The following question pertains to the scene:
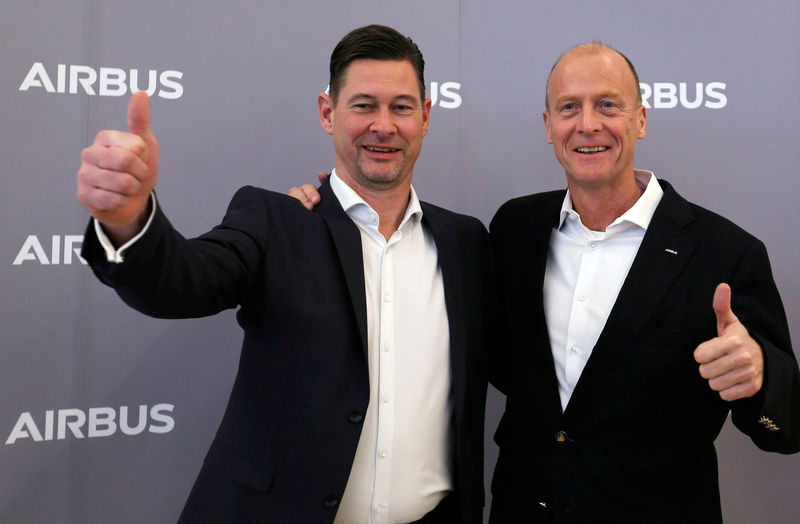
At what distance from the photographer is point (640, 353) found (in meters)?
1.79

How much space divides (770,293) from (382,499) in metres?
1.12

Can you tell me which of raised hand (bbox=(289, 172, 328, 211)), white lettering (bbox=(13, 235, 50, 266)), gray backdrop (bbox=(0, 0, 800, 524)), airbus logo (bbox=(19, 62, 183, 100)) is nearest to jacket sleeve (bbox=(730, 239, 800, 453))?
gray backdrop (bbox=(0, 0, 800, 524))

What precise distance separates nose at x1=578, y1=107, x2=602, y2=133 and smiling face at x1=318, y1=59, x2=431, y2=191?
0.46 meters

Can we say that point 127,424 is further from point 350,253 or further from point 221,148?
point 350,253

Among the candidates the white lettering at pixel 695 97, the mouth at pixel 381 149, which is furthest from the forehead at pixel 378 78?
the white lettering at pixel 695 97

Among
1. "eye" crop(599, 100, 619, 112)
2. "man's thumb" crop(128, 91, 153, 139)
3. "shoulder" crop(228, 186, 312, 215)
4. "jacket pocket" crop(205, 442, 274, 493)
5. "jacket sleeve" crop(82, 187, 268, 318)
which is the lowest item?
"jacket pocket" crop(205, 442, 274, 493)

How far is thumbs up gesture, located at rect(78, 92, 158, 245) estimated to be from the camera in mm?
1146

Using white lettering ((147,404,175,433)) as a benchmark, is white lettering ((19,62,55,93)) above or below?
above

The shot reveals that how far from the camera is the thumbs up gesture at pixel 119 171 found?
1146 millimetres

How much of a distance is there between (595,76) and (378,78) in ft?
2.02

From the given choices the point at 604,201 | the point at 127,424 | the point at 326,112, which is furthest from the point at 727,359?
the point at 127,424

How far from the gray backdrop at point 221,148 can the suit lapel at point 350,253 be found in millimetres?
598

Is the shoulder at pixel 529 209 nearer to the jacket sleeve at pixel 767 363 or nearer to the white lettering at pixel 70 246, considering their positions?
the jacket sleeve at pixel 767 363

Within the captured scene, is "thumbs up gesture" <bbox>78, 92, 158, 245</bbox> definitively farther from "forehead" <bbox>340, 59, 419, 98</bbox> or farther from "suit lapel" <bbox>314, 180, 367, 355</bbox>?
"forehead" <bbox>340, 59, 419, 98</bbox>
